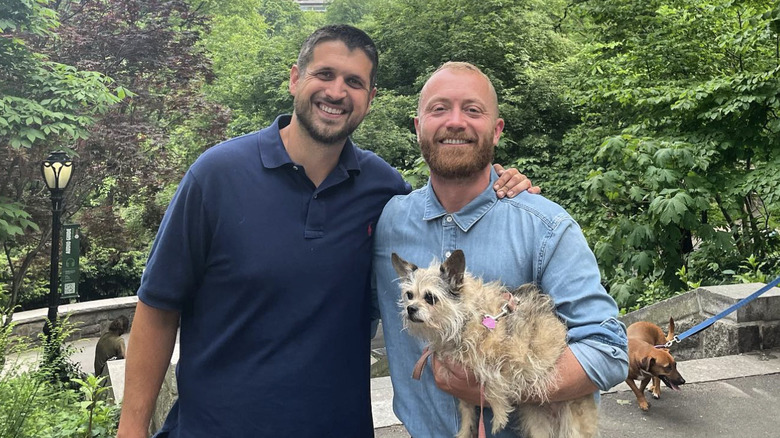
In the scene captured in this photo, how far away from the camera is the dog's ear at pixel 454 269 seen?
1.97 meters

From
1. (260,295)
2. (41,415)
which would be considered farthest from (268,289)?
(41,415)

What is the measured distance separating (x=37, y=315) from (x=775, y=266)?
53.0 feet

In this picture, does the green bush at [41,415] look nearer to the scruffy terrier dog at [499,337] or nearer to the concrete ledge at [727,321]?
the scruffy terrier dog at [499,337]

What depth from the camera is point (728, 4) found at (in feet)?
29.7

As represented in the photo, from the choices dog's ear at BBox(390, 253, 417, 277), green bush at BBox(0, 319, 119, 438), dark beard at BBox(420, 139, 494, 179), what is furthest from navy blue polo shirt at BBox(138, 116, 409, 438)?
green bush at BBox(0, 319, 119, 438)

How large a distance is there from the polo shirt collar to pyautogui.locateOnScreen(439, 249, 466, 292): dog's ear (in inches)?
34.2

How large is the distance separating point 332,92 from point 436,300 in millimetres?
1107

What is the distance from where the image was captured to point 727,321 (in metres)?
7.34

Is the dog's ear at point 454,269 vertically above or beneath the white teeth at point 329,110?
beneath

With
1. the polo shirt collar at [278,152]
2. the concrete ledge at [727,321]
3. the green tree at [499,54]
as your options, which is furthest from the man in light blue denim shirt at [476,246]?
the green tree at [499,54]

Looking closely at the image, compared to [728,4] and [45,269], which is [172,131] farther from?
[728,4]

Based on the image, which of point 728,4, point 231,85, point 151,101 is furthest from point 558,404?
point 231,85

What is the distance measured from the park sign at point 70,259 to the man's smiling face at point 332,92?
12.7 m

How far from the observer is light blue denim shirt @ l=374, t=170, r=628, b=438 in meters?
2.00
